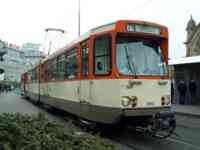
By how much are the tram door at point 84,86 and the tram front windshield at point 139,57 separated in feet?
3.89

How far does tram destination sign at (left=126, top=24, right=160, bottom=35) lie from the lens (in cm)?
876

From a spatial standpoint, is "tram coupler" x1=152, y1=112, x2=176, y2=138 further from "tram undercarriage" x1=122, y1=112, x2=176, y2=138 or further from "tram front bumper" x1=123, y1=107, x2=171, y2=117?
"tram front bumper" x1=123, y1=107, x2=171, y2=117

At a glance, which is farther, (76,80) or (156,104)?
(76,80)

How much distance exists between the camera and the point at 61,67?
12836 millimetres

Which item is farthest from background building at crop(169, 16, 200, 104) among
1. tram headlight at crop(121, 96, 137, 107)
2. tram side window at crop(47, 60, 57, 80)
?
tram headlight at crop(121, 96, 137, 107)

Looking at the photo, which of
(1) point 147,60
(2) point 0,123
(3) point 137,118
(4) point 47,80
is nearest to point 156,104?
(3) point 137,118

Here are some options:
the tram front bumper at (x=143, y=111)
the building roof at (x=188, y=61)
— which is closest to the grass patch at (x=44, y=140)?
the tram front bumper at (x=143, y=111)

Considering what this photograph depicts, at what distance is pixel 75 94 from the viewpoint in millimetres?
10430

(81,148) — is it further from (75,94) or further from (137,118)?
(75,94)

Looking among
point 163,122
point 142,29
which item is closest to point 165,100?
point 163,122

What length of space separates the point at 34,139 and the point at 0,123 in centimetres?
159

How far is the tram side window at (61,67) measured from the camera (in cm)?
1235

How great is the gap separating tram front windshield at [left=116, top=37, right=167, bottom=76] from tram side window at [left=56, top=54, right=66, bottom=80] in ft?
12.8

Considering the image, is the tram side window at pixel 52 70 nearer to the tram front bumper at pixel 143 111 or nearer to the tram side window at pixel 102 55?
the tram side window at pixel 102 55
